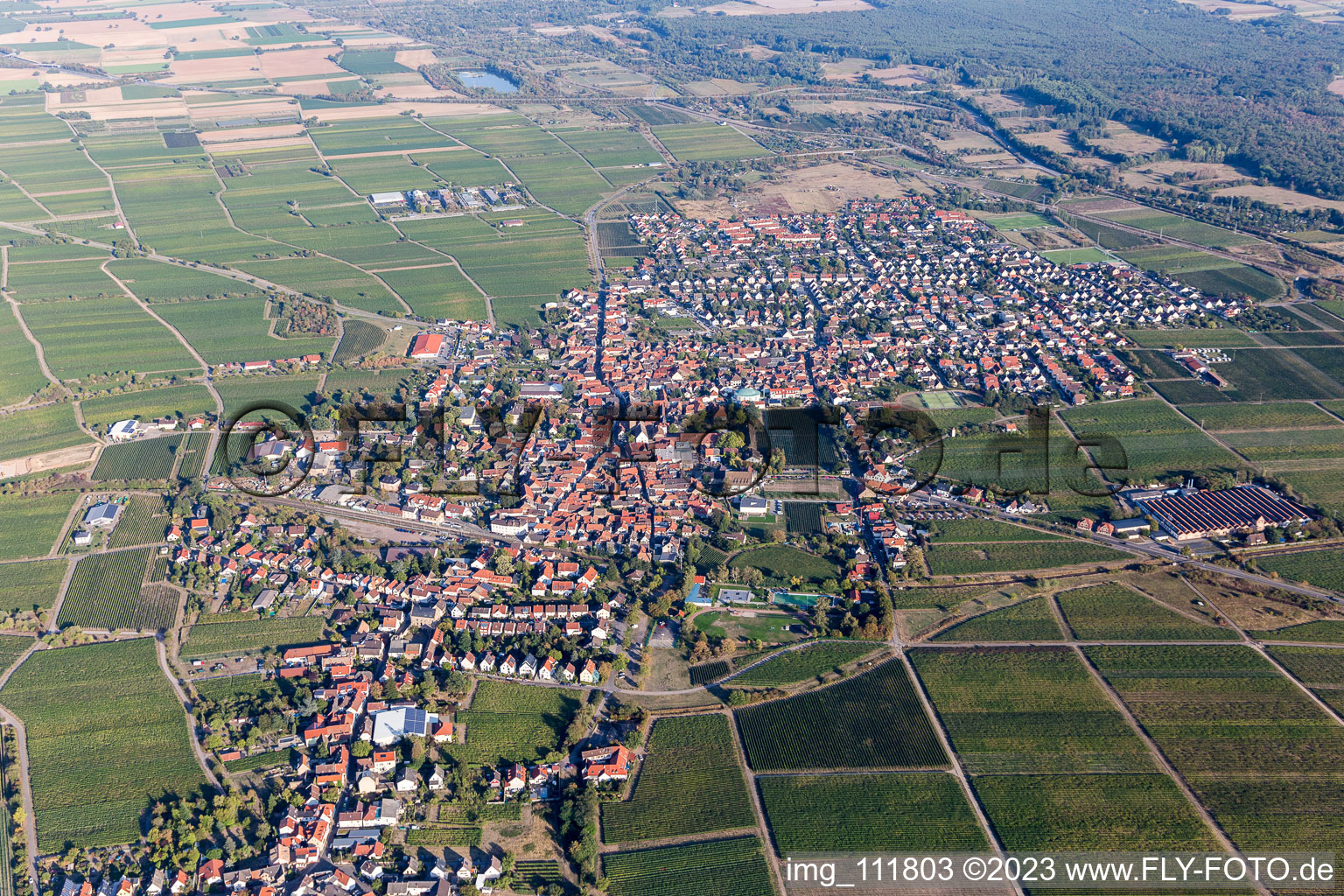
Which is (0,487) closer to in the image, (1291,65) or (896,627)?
(896,627)

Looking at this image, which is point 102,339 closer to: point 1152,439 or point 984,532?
point 984,532

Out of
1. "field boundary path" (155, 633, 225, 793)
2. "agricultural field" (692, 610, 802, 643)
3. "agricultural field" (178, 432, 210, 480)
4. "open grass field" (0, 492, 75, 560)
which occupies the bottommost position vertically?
"field boundary path" (155, 633, 225, 793)

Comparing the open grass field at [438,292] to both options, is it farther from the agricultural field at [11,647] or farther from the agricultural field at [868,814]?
the agricultural field at [868,814]

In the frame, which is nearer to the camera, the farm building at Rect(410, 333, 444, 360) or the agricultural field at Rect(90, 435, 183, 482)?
the agricultural field at Rect(90, 435, 183, 482)

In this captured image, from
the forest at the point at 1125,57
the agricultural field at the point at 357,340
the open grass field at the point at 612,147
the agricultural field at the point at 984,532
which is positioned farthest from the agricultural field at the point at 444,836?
the forest at the point at 1125,57

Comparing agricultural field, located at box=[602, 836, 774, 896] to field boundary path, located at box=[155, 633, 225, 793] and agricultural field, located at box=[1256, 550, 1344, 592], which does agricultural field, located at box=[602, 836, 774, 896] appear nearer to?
field boundary path, located at box=[155, 633, 225, 793]

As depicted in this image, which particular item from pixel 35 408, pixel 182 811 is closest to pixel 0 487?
pixel 35 408

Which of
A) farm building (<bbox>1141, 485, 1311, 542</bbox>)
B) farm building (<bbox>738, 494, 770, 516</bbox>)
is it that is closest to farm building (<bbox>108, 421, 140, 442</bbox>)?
farm building (<bbox>738, 494, 770, 516</bbox>)
